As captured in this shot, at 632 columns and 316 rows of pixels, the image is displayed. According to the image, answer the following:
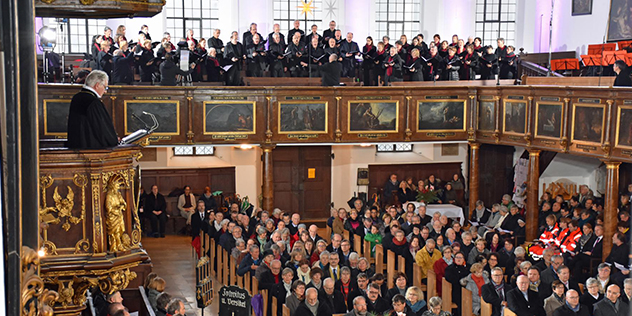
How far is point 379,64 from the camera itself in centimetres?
1888

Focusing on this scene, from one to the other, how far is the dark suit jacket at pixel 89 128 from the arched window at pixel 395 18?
18981 millimetres

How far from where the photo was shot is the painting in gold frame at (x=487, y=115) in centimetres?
1764

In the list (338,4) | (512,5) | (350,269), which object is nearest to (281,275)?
(350,269)

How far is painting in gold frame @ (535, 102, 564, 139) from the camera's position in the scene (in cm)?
1580

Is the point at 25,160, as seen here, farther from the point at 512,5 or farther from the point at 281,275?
the point at 512,5

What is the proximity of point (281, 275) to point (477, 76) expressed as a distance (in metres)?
10.9

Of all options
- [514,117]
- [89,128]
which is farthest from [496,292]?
[514,117]

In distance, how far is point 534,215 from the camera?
1675cm

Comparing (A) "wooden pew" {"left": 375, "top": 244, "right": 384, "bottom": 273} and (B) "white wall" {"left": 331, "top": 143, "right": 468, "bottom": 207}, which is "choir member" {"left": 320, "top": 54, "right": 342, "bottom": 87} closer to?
(B) "white wall" {"left": 331, "top": 143, "right": 468, "bottom": 207}

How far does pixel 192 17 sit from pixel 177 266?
33.3 ft

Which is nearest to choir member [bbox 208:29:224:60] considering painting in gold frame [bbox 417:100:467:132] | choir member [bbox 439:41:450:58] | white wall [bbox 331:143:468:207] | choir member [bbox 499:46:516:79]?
white wall [bbox 331:143:468:207]

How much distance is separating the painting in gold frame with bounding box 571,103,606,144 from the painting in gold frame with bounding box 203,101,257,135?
7317 mm

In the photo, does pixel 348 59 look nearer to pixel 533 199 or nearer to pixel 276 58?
pixel 276 58

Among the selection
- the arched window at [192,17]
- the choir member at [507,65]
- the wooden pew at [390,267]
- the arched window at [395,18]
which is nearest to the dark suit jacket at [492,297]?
the wooden pew at [390,267]
